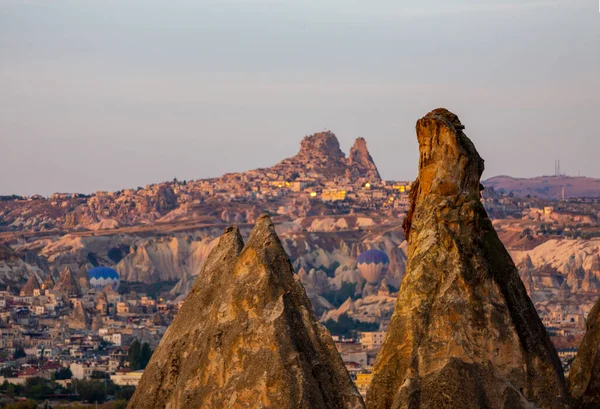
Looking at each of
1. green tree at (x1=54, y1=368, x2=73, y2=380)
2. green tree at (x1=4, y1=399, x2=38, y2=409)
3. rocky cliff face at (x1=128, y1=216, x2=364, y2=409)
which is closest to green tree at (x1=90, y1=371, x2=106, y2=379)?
green tree at (x1=54, y1=368, x2=73, y2=380)

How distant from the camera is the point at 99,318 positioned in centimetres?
17050

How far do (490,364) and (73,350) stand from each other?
132 meters

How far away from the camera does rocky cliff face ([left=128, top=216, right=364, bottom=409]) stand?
36.7 ft

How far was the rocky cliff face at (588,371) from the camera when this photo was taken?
13.5 metres

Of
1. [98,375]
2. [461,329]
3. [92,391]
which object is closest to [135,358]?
[98,375]

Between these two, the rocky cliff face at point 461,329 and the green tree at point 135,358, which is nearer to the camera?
the rocky cliff face at point 461,329

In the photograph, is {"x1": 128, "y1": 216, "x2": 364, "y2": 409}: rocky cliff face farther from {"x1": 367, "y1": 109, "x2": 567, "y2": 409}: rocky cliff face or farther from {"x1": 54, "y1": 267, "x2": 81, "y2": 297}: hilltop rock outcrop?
{"x1": 54, "y1": 267, "x2": 81, "y2": 297}: hilltop rock outcrop

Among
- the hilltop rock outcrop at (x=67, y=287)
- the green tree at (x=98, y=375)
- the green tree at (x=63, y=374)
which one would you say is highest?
the hilltop rock outcrop at (x=67, y=287)

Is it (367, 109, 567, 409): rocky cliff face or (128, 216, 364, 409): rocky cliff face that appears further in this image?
(367, 109, 567, 409): rocky cliff face

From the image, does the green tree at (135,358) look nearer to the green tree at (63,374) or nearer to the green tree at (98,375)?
the green tree at (98,375)

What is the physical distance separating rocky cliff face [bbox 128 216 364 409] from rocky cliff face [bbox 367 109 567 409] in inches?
34.6

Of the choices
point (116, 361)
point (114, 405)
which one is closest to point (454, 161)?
point (114, 405)

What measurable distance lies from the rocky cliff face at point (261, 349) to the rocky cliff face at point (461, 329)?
2.88ft

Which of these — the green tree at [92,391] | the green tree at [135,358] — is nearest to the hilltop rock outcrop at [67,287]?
the green tree at [135,358]
